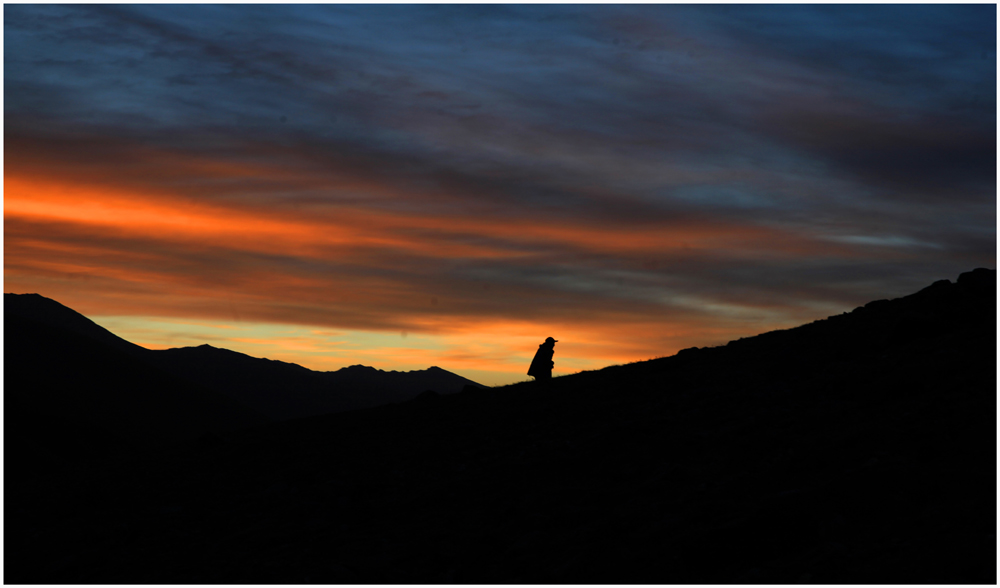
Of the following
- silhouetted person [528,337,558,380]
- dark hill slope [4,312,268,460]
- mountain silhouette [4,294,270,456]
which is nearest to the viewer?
silhouetted person [528,337,558,380]

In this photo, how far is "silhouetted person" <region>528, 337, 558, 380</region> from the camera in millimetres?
24500

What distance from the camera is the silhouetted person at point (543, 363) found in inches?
965

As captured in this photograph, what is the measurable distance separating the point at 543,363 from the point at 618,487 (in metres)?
12.2

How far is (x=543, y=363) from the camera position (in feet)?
80.7

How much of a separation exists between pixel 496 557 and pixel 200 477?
8961 millimetres

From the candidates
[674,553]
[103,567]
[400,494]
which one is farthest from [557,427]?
[103,567]

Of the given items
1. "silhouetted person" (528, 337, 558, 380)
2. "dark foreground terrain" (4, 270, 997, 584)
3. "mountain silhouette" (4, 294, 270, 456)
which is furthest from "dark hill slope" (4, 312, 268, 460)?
"dark foreground terrain" (4, 270, 997, 584)

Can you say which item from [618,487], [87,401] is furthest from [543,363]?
[87,401]

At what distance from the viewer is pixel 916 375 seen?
14.2 m

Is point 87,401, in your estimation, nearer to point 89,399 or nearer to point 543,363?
point 89,399

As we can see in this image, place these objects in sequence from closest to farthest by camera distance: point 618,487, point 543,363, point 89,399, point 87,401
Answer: point 618,487 → point 543,363 → point 87,401 → point 89,399

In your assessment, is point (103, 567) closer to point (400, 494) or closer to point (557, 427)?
point (400, 494)

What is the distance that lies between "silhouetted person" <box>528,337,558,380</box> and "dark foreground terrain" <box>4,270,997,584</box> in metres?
3.53

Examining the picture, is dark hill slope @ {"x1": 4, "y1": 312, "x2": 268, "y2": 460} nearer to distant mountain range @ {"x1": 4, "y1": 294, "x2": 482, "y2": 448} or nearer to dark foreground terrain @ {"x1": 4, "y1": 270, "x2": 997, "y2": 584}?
distant mountain range @ {"x1": 4, "y1": 294, "x2": 482, "y2": 448}
